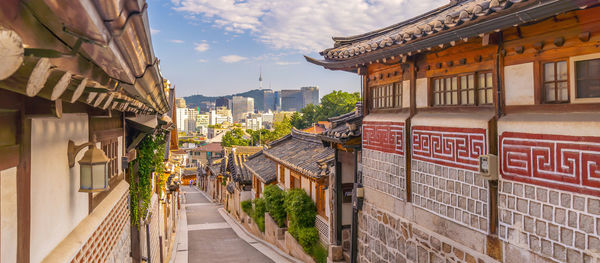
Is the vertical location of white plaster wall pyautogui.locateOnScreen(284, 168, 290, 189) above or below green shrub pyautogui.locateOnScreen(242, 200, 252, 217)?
above

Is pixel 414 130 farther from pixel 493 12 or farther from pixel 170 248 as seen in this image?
pixel 170 248

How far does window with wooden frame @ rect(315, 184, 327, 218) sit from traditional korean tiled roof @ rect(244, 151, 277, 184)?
660 centimetres

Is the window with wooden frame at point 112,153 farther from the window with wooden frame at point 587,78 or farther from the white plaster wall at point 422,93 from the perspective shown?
the window with wooden frame at point 587,78

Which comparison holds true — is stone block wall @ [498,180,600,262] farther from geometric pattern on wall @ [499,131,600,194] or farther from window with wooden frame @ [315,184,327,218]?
window with wooden frame @ [315,184,327,218]

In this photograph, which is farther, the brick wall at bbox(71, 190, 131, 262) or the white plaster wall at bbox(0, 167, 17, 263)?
the brick wall at bbox(71, 190, 131, 262)

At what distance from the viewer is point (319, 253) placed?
13688 mm

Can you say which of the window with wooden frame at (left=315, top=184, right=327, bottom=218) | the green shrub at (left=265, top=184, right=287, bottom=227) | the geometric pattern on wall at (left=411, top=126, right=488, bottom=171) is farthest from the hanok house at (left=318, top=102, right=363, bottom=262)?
the green shrub at (left=265, top=184, right=287, bottom=227)

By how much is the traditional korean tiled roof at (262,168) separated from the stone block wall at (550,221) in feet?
53.8

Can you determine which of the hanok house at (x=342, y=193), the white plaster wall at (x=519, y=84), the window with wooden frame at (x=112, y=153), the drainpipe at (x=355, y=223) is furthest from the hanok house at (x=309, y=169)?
the white plaster wall at (x=519, y=84)

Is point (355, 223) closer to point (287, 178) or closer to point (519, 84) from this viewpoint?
point (519, 84)

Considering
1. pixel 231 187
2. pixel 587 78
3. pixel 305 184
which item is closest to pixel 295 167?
pixel 305 184

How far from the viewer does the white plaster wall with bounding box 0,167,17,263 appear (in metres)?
2.52

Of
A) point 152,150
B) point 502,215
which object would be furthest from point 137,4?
point 152,150

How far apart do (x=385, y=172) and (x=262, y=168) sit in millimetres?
16411
